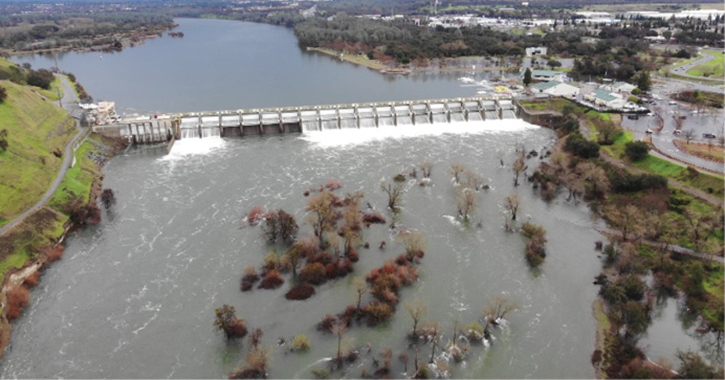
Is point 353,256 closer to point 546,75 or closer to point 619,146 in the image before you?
point 619,146

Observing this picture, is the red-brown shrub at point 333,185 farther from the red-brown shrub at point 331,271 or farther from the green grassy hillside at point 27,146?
the green grassy hillside at point 27,146

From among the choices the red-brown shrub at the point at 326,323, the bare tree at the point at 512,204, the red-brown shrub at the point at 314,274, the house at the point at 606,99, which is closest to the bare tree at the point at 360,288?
the red-brown shrub at the point at 326,323

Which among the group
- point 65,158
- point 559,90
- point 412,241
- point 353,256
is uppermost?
point 559,90

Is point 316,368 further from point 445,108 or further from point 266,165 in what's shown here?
point 445,108

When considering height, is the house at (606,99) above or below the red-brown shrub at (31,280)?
above

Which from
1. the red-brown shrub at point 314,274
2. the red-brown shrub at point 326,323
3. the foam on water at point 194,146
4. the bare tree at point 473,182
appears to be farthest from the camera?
the foam on water at point 194,146

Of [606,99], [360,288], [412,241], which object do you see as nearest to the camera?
[360,288]

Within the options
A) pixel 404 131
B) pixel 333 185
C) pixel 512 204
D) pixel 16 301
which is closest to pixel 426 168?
pixel 333 185

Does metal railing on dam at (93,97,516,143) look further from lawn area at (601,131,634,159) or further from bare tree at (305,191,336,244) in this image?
bare tree at (305,191,336,244)
